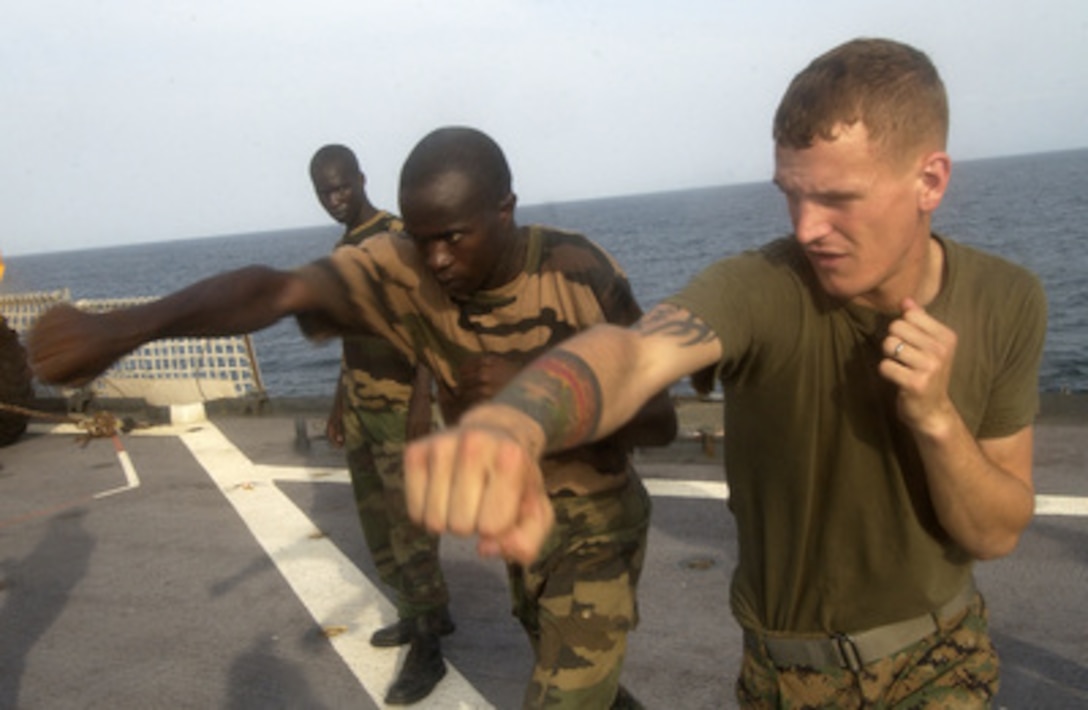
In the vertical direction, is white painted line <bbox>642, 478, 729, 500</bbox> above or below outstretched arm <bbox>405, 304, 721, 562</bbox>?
below

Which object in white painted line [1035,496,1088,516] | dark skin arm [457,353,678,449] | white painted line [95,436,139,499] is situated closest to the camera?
dark skin arm [457,353,678,449]

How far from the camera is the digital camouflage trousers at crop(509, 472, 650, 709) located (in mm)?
3268

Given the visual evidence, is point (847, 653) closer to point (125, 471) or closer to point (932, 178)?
point (932, 178)

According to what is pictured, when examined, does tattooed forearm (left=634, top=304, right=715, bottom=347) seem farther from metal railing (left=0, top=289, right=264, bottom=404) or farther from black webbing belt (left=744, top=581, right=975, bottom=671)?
metal railing (left=0, top=289, right=264, bottom=404)

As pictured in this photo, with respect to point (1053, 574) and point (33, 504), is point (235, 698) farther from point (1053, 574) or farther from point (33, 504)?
point (33, 504)

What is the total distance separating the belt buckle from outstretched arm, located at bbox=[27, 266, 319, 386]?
1.67 m

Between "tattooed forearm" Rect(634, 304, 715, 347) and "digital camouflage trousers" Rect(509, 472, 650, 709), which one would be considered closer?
"tattooed forearm" Rect(634, 304, 715, 347)

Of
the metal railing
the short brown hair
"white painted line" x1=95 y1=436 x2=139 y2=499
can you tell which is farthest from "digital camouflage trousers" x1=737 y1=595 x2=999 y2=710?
the metal railing

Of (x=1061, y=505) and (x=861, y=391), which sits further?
(x=1061, y=505)

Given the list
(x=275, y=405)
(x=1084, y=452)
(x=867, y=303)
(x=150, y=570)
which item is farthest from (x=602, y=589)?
(x=275, y=405)

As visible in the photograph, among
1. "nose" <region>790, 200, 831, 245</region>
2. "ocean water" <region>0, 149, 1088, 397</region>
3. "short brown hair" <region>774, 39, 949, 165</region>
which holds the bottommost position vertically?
"ocean water" <region>0, 149, 1088, 397</region>

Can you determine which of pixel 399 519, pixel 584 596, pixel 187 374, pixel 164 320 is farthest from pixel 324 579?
pixel 187 374

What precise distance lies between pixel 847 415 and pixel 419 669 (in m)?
3.08

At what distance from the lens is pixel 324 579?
6.39 meters
